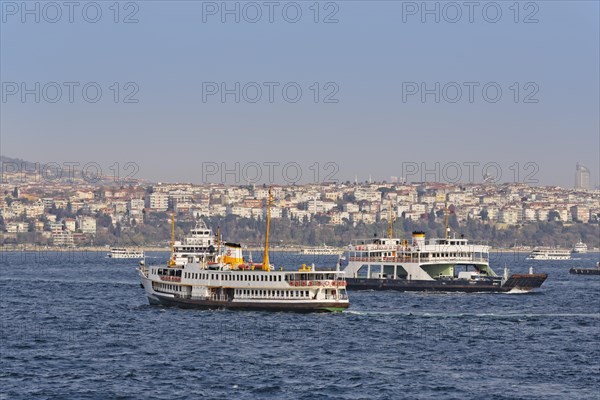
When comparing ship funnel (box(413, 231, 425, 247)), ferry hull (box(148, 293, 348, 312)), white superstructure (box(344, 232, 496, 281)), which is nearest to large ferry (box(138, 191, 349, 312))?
ferry hull (box(148, 293, 348, 312))

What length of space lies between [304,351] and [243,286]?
60.1ft

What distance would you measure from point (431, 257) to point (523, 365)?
51394 mm

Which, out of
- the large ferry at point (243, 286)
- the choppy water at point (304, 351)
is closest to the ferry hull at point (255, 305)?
the large ferry at point (243, 286)

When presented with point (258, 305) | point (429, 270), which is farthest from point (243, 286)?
point (429, 270)

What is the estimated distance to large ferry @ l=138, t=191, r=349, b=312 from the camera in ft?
247

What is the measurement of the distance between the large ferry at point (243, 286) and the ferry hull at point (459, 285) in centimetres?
2578

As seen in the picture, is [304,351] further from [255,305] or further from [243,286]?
[243,286]

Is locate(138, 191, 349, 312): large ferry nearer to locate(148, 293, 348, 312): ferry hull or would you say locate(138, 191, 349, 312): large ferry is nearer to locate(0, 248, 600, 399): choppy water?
locate(148, 293, 348, 312): ferry hull

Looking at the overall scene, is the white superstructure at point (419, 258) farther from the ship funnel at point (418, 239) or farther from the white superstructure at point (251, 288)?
the white superstructure at point (251, 288)

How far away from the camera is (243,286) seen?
251 ft

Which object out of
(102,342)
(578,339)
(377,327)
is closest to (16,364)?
(102,342)

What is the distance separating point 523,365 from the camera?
5488 cm

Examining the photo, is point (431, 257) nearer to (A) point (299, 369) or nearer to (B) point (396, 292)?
(B) point (396, 292)

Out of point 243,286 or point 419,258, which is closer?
point 243,286
